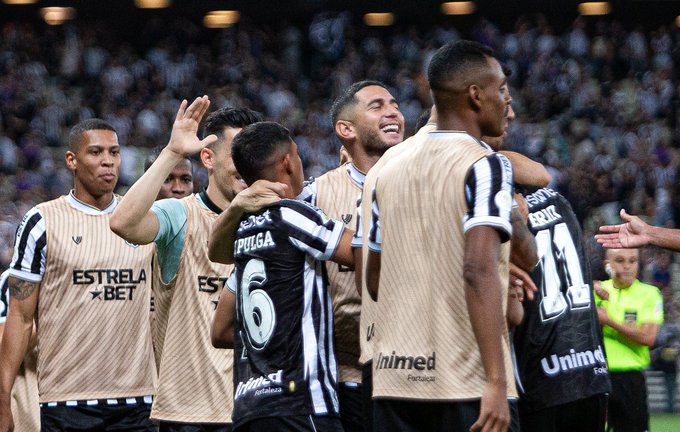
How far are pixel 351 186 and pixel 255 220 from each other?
0.99 meters

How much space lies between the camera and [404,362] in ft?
15.0

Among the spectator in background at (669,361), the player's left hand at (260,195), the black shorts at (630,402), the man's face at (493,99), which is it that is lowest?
the spectator in background at (669,361)

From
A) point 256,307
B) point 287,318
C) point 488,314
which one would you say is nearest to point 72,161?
point 256,307

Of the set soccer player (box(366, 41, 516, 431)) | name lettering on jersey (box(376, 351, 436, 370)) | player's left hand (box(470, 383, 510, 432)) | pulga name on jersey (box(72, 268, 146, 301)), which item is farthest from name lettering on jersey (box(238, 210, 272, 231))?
pulga name on jersey (box(72, 268, 146, 301))

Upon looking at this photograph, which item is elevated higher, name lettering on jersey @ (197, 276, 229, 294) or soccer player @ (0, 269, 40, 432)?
name lettering on jersey @ (197, 276, 229, 294)

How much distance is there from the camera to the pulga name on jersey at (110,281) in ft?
23.9

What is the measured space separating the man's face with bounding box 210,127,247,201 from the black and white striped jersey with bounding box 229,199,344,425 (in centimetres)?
135

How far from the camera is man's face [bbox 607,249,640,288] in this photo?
11.4 meters

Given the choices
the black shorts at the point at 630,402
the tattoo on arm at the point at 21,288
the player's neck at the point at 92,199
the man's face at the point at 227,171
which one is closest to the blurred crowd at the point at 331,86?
the black shorts at the point at 630,402

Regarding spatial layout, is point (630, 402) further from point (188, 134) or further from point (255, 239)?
point (255, 239)

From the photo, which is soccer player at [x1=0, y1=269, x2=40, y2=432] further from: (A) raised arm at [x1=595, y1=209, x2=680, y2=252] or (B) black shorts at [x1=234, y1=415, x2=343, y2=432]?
(A) raised arm at [x1=595, y1=209, x2=680, y2=252]

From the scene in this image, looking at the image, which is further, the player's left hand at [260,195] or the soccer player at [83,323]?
the soccer player at [83,323]

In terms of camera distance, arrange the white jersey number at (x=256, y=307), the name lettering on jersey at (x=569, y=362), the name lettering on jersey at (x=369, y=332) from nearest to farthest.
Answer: the name lettering on jersey at (x=369, y=332)
the white jersey number at (x=256, y=307)
the name lettering on jersey at (x=569, y=362)

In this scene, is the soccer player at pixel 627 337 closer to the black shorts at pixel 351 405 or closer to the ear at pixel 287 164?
the black shorts at pixel 351 405
